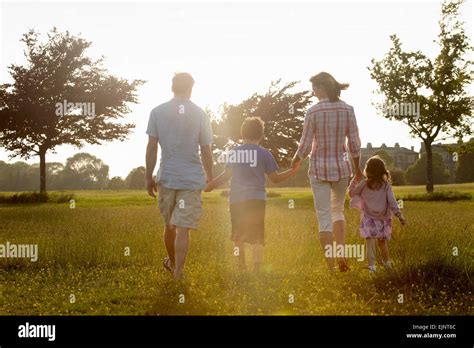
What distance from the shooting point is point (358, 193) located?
737 cm

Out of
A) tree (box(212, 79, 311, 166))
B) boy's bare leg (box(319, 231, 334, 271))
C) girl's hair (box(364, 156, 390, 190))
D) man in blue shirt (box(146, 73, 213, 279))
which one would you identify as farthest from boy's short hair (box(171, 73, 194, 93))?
tree (box(212, 79, 311, 166))

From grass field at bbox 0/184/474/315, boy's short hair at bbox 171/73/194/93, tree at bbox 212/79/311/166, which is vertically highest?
tree at bbox 212/79/311/166

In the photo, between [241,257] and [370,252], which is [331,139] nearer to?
[370,252]

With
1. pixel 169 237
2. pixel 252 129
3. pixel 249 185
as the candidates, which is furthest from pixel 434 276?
pixel 169 237

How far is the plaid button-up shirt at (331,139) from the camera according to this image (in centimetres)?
684

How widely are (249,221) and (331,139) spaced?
1.51 m

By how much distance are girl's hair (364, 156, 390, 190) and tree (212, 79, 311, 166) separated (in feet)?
83.5

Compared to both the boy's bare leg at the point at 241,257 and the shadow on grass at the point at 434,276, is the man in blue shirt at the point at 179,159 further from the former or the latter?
the shadow on grass at the point at 434,276

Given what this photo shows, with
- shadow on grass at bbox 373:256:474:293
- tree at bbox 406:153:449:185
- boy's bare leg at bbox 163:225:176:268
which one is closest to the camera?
shadow on grass at bbox 373:256:474:293

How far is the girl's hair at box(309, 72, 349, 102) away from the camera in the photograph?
6.96m

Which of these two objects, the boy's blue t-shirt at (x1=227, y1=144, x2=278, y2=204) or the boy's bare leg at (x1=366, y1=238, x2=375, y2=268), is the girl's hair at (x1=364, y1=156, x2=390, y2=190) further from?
the boy's blue t-shirt at (x1=227, y1=144, x2=278, y2=204)

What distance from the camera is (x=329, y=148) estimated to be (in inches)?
272
